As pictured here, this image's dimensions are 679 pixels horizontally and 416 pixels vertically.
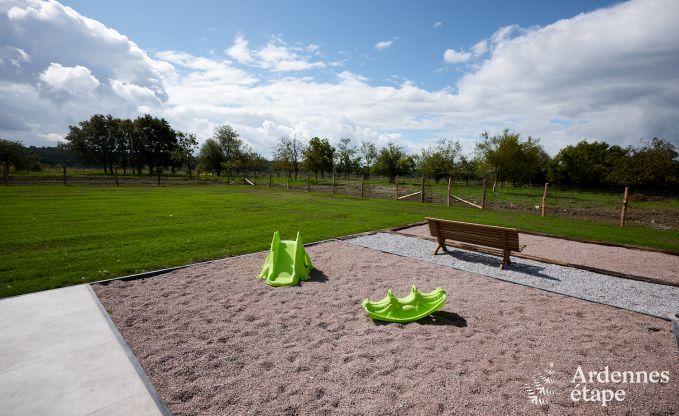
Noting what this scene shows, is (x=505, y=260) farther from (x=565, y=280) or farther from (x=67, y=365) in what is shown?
(x=67, y=365)

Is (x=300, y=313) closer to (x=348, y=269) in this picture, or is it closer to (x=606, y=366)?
(x=348, y=269)

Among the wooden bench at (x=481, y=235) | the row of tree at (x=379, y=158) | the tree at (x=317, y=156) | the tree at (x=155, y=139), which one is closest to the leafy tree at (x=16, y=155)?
the row of tree at (x=379, y=158)

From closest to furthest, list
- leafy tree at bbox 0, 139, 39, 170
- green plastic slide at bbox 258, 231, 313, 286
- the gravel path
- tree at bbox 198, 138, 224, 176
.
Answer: the gravel path
green plastic slide at bbox 258, 231, 313, 286
leafy tree at bbox 0, 139, 39, 170
tree at bbox 198, 138, 224, 176

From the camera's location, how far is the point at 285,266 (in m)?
6.45

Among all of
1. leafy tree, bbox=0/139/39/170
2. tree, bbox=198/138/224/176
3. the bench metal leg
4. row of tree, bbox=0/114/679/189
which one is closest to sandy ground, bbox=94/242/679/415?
the bench metal leg

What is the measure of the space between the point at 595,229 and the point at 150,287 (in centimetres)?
1566

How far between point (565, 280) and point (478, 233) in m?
1.91

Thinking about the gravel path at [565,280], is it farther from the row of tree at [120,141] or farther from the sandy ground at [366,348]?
the row of tree at [120,141]

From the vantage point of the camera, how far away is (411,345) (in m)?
4.09

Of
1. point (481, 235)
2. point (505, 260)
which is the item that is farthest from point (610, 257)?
point (481, 235)

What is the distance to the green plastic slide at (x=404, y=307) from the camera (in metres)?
4.70

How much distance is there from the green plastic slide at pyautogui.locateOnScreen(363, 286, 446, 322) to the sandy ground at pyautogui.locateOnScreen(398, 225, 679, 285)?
17.7 feet

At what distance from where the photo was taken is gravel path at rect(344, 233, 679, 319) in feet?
18.6

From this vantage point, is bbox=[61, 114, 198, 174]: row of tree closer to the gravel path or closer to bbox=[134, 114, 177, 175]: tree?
bbox=[134, 114, 177, 175]: tree
